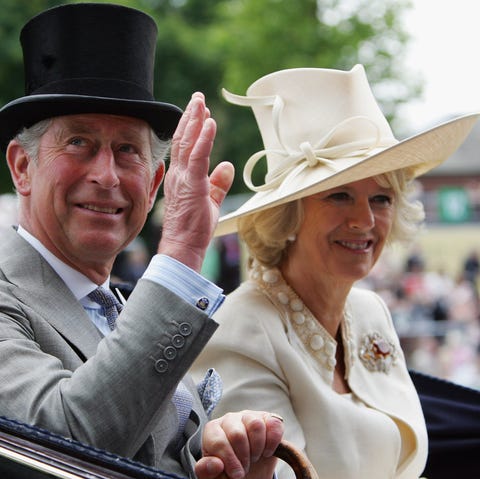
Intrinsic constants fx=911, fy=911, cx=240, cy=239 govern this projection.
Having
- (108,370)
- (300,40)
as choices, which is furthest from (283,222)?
(300,40)

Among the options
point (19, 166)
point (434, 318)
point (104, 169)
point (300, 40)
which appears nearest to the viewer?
point (104, 169)

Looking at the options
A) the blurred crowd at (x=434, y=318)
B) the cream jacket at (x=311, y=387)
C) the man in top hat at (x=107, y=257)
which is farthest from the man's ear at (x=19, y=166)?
the blurred crowd at (x=434, y=318)

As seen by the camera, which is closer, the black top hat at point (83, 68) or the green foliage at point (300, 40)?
the black top hat at point (83, 68)

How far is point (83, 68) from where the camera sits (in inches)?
79.7

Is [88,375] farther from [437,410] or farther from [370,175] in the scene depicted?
[437,410]

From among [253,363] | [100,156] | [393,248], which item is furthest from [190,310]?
[393,248]

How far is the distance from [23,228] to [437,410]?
175 cm

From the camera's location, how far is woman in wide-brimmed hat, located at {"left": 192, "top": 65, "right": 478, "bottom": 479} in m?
2.79

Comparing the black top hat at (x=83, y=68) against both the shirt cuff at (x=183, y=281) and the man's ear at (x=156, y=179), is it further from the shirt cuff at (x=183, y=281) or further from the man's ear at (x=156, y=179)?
the shirt cuff at (x=183, y=281)

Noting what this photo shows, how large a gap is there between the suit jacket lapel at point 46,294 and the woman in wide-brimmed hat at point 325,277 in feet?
3.04

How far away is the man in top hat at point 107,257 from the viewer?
1608 millimetres

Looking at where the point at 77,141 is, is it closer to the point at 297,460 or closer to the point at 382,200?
the point at 297,460

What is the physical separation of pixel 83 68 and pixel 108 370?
76cm

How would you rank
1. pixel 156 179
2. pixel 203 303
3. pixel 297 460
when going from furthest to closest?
pixel 156 179, pixel 297 460, pixel 203 303
